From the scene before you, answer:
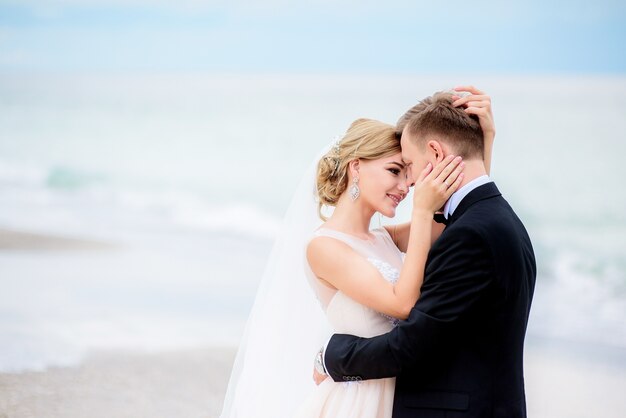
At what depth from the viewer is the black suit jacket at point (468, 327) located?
2311 mm

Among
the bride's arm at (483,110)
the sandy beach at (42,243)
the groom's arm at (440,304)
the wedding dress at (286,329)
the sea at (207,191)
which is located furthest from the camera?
the sandy beach at (42,243)

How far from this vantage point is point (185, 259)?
1077cm

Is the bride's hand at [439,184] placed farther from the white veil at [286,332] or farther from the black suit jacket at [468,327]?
→ the white veil at [286,332]

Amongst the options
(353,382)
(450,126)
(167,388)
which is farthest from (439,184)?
(167,388)

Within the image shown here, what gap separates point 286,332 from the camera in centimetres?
315

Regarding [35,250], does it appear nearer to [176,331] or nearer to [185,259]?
[185,259]

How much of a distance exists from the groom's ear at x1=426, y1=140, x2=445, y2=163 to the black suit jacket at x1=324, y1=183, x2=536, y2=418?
0.14 meters

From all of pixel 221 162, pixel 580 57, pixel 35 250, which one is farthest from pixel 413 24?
pixel 35 250

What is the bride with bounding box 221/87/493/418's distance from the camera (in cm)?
250

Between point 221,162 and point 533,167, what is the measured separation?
5.82m

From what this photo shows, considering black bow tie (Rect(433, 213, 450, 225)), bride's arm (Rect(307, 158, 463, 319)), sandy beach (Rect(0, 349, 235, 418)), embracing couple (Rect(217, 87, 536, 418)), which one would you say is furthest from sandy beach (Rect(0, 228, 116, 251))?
black bow tie (Rect(433, 213, 450, 225))

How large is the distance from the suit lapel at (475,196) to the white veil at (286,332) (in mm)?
769

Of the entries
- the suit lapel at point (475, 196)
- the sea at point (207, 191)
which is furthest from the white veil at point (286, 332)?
the suit lapel at point (475, 196)

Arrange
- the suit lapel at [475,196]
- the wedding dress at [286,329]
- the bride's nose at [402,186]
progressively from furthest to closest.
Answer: the wedding dress at [286,329], the bride's nose at [402,186], the suit lapel at [475,196]
